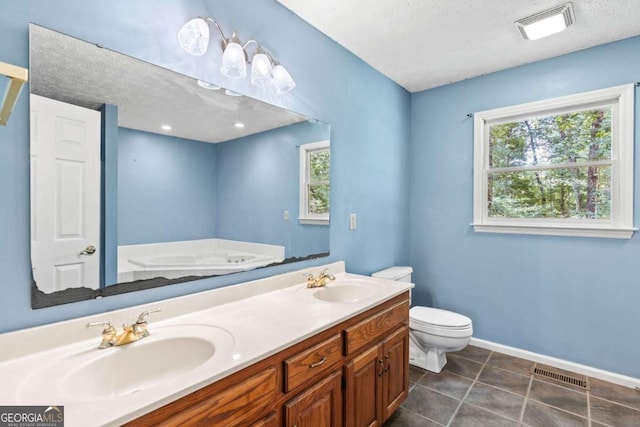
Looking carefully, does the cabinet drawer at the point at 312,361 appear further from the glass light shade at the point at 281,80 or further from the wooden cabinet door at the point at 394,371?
the glass light shade at the point at 281,80

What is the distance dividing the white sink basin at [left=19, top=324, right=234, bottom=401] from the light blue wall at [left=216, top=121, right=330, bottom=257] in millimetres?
581

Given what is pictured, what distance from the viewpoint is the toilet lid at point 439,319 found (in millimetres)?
2303

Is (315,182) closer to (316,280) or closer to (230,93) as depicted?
(316,280)

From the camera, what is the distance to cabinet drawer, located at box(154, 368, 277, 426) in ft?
2.76

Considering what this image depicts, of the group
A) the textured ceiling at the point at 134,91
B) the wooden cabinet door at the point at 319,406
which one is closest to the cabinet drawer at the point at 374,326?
the wooden cabinet door at the point at 319,406

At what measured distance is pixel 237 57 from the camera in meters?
1.54

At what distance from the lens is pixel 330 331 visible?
134 cm

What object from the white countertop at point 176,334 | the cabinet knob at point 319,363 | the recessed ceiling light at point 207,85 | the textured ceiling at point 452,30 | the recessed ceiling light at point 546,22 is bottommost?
the cabinet knob at point 319,363

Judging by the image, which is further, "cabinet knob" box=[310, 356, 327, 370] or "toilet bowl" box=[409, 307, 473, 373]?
"toilet bowl" box=[409, 307, 473, 373]

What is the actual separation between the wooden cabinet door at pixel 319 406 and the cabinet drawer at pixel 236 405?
13cm

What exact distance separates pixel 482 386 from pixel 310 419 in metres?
1.65

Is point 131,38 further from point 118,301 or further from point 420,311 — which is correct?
point 420,311

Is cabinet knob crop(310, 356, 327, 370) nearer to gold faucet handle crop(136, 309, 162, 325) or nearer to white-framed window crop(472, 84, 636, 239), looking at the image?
gold faucet handle crop(136, 309, 162, 325)

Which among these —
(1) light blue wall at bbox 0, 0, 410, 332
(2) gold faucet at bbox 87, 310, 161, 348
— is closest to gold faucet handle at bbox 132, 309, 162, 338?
(2) gold faucet at bbox 87, 310, 161, 348
